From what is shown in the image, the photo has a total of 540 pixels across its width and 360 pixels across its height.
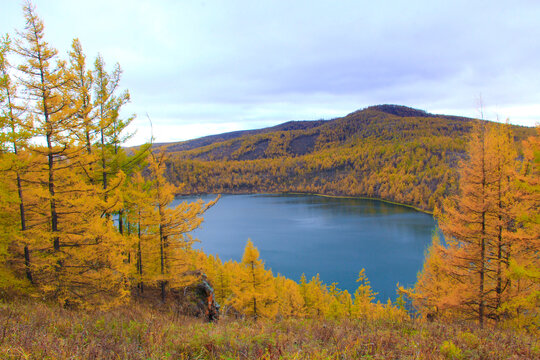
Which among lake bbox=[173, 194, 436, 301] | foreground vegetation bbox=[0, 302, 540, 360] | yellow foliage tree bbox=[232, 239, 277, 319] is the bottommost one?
lake bbox=[173, 194, 436, 301]

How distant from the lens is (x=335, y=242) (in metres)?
43.5

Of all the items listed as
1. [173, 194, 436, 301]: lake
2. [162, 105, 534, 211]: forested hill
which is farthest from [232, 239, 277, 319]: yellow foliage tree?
[162, 105, 534, 211]: forested hill

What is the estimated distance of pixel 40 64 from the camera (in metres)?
6.82

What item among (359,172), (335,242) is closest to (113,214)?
(335,242)

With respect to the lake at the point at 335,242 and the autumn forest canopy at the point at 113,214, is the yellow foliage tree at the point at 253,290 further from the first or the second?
the lake at the point at 335,242

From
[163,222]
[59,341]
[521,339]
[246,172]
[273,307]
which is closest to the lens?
[59,341]

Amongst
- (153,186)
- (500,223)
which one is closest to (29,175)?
(153,186)

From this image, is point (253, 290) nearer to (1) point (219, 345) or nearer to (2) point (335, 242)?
(1) point (219, 345)

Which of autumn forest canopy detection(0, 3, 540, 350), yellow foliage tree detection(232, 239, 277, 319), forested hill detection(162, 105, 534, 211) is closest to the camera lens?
autumn forest canopy detection(0, 3, 540, 350)

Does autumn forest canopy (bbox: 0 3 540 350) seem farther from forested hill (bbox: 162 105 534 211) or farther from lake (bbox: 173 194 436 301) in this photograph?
forested hill (bbox: 162 105 534 211)

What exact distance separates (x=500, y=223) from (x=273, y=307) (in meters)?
12.5

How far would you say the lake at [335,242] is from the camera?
3153 cm

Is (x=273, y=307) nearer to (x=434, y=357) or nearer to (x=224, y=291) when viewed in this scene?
(x=224, y=291)

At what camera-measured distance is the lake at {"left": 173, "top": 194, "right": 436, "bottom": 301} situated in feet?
103
